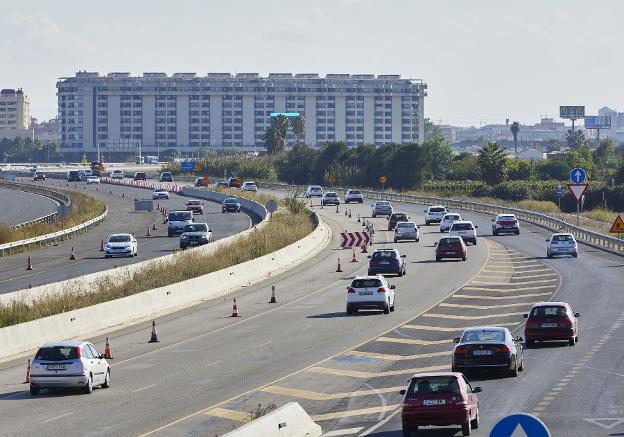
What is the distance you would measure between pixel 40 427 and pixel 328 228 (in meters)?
70.4

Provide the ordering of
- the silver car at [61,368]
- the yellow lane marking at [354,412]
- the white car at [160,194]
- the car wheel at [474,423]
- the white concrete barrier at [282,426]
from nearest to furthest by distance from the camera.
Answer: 1. the white concrete barrier at [282,426]
2. the car wheel at [474,423]
3. the yellow lane marking at [354,412]
4. the silver car at [61,368]
5. the white car at [160,194]

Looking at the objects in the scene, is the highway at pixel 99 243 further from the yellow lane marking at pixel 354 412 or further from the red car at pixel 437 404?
the red car at pixel 437 404

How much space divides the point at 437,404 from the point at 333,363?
38.5 feet

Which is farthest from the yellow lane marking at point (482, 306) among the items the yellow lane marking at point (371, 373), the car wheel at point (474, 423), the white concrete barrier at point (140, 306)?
the car wheel at point (474, 423)

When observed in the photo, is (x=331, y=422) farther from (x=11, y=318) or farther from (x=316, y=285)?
(x=316, y=285)

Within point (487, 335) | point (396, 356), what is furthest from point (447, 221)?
point (487, 335)

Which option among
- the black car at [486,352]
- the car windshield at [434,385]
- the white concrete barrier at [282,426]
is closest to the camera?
the white concrete barrier at [282,426]

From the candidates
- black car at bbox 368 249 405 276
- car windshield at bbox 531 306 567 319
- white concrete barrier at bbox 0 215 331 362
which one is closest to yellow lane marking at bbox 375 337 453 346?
car windshield at bbox 531 306 567 319

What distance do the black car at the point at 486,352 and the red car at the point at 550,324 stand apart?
5.95m

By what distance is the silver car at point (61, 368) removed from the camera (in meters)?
29.8

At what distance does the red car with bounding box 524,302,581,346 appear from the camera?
3759cm

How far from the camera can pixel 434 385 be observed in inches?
941

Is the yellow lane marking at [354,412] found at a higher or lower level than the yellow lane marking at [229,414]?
lower

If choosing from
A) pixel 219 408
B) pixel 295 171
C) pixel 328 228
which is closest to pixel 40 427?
pixel 219 408
